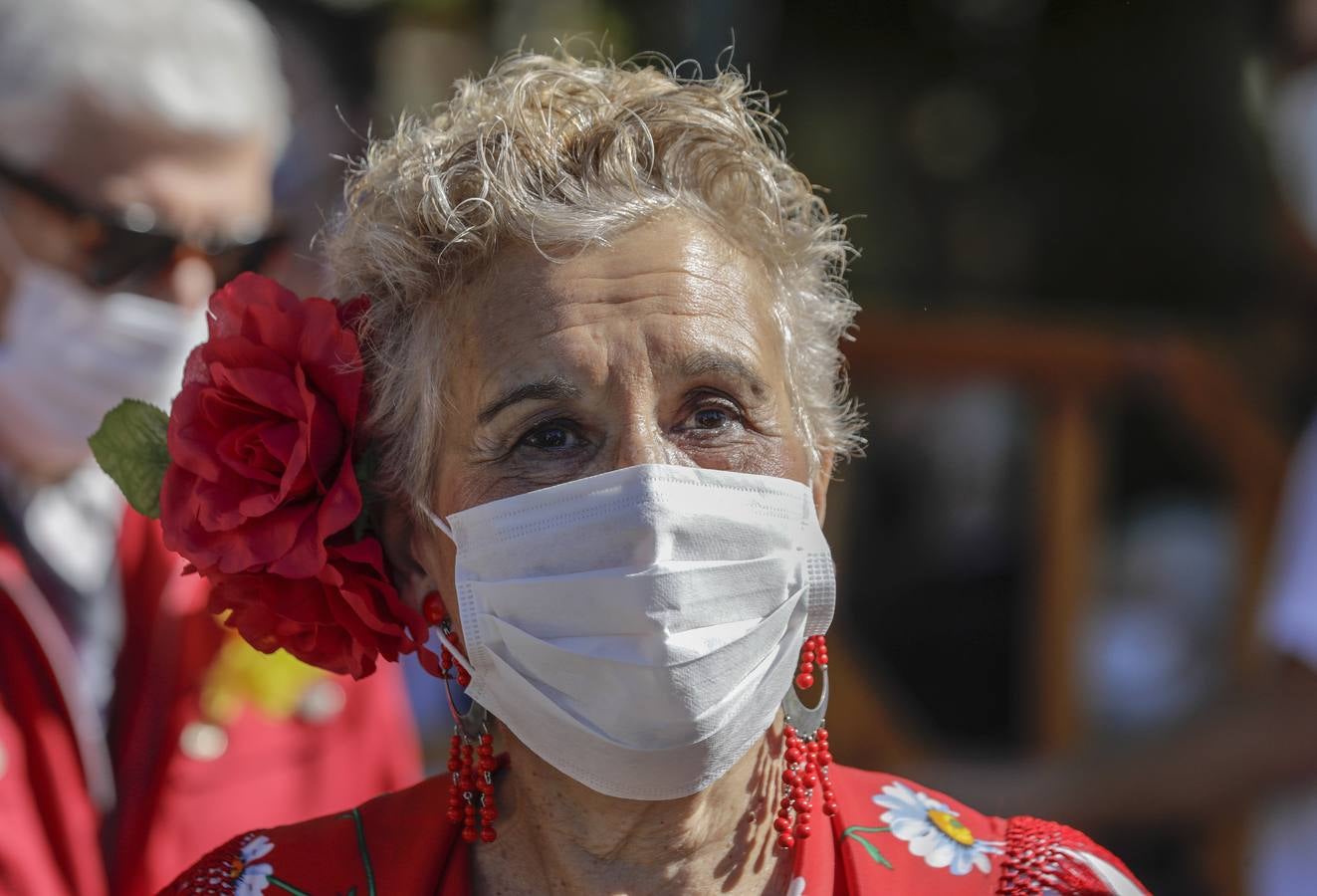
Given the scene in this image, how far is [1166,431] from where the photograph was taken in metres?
7.12

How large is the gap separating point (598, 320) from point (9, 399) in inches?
66.9

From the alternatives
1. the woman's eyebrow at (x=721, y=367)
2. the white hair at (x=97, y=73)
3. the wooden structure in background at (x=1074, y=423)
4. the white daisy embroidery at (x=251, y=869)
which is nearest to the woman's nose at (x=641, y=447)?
the woman's eyebrow at (x=721, y=367)

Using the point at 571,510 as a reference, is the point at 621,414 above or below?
above

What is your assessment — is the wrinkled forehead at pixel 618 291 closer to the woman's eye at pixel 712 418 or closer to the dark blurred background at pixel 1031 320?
the woman's eye at pixel 712 418

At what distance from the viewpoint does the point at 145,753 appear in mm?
2955

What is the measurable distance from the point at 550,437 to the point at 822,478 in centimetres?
53

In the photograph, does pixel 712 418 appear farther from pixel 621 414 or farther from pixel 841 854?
pixel 841 854

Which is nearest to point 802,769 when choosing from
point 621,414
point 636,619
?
point 636,619

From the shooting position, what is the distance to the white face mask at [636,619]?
185cm

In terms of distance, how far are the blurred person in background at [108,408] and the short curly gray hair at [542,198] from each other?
98 centimetres

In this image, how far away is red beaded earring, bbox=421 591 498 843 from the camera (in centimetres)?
210

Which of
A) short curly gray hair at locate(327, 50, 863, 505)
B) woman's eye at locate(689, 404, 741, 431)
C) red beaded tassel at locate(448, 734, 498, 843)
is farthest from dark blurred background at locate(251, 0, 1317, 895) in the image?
red beaded tassel at locate(448, 734, 498, 843)

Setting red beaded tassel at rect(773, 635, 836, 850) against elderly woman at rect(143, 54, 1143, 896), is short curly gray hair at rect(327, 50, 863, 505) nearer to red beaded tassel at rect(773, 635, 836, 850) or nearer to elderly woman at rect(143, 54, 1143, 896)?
elderly woman at rect(143, 54, 1143, 896)

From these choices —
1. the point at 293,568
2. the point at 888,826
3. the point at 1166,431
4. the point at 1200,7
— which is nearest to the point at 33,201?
the point at 293,568
